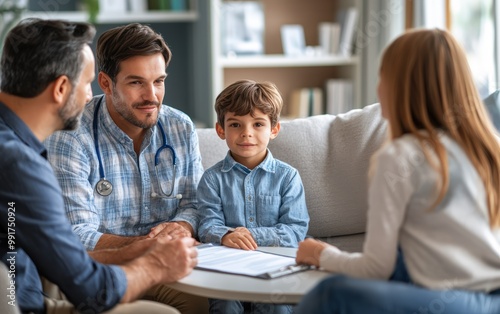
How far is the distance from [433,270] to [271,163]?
855 millimetres

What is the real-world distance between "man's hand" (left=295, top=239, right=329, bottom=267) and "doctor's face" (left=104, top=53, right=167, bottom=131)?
0.79 m

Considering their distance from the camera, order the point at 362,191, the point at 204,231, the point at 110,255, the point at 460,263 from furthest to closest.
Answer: the point at 362,191 < the point at 204,231 < the point at 110,255 < the point at 460,263

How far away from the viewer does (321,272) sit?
183cm

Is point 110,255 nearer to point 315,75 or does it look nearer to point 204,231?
point 204,231

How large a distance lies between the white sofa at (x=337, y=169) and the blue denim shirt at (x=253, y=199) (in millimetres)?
327

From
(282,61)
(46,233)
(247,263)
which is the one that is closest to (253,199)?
(247,263)

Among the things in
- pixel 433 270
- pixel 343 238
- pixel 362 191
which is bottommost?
pixel 343 238

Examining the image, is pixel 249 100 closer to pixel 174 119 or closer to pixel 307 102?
pixel 174 119

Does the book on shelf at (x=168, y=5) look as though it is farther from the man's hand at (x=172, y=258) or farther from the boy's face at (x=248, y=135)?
the man's hand at (x=172, y=258)

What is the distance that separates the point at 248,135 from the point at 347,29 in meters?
2.62

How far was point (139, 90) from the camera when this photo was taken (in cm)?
243

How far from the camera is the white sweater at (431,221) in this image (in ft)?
5.15

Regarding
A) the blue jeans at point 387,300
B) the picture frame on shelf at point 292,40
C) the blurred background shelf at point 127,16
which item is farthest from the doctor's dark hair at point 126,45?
the picture frame on shelf at point 292,40

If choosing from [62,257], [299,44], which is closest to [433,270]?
[62,257]
